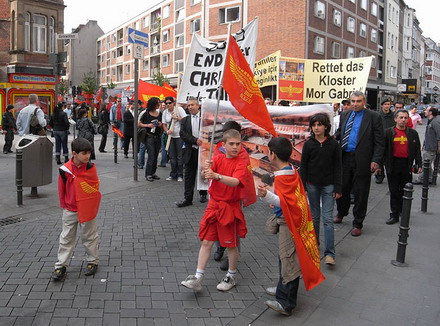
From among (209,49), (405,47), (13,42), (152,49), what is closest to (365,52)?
(405,47)

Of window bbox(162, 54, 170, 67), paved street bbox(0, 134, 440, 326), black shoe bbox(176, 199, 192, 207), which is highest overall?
window bbox(162, 54, 170, 67)

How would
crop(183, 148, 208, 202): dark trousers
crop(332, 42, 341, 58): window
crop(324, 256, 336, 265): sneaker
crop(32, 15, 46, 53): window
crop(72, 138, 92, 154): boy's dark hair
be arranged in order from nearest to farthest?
crop(72, 138, 92, 154): boy's dark hair, crop(324, 256, 336, 265): sneaker, crop(183, 148, 208, 202): dark trousers, crop(32, 15, 46, 53): window, crop(332, 42, 341, 58): window

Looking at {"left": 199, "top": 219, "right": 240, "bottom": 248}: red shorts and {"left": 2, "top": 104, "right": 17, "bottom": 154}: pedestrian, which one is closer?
{"left": 199, "top": 219, "right": 240, "bottom": 248}: red shorts

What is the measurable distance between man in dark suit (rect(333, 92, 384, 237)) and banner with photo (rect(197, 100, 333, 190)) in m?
0.88

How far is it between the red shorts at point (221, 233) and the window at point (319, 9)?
110ft

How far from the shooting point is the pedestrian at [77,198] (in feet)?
14.6

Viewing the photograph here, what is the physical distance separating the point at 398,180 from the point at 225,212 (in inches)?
162

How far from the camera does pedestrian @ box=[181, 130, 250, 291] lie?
4246 mm

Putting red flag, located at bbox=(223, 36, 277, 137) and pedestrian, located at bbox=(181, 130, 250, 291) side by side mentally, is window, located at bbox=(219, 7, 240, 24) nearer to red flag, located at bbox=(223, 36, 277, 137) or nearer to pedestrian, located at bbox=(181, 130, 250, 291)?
red flag, located at bbox=(223, 36, 277, 137)

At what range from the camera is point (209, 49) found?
718 centimetres

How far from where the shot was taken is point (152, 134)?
1007 cm

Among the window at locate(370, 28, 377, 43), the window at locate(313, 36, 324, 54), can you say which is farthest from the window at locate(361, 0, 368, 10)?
the window at locate(313, 36, 324, 54)

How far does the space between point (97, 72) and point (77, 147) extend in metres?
77.6

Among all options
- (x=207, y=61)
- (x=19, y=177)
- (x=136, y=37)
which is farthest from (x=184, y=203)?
(x=136, y=37)
